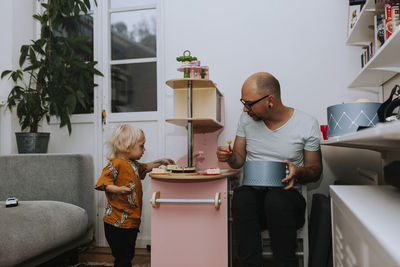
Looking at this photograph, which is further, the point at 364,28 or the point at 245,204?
the point at 364,28

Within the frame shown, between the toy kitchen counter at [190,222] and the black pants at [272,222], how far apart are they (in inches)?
4.8

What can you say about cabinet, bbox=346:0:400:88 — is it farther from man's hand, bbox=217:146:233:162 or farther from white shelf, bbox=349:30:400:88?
man's hand, bbox=217:146:233:162

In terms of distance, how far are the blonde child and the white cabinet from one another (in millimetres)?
955

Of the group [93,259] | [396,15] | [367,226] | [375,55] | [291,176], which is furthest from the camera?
[93,259]

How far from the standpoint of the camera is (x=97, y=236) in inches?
94.8

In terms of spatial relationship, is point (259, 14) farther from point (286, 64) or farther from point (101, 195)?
point (101, 195)

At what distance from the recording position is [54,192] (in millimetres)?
1973

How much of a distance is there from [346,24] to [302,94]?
1.62 ft

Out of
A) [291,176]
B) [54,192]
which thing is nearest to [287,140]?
[291,176]

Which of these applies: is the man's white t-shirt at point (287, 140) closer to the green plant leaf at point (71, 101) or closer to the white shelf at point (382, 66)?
the white shelf at point (382, 66)

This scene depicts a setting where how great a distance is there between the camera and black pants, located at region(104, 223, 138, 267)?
Result: 5.47ft

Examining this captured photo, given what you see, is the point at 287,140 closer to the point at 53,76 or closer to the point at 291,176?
the point at 291,176

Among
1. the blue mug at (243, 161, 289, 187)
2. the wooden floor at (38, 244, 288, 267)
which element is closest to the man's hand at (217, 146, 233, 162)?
the blue mug at (243, 161, 289, 187)

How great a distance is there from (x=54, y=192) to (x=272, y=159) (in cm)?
126
